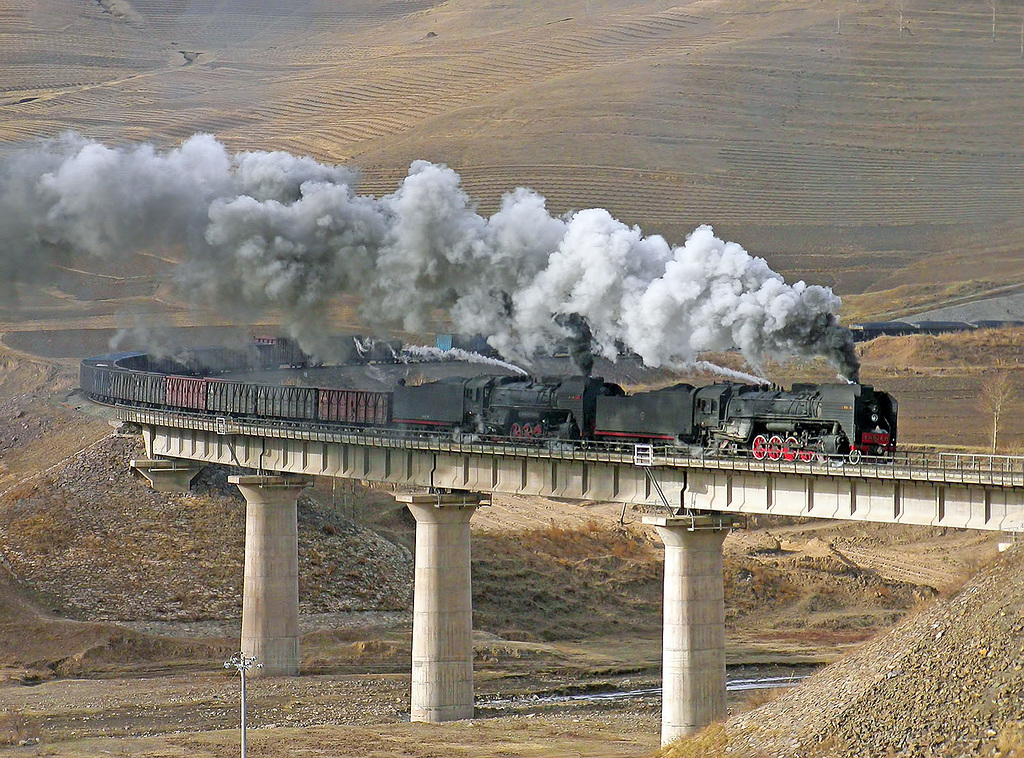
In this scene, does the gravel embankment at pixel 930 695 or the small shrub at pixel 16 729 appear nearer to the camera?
the gravel embankment at pixel 930 695

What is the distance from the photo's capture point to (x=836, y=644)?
8075 cm

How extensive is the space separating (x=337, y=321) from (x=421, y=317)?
173 ft

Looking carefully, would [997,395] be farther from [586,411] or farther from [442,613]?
[442,613]

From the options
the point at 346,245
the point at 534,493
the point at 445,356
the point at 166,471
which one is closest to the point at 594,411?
the point at 534,493

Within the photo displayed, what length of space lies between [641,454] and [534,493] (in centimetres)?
599

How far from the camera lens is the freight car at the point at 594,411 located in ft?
164

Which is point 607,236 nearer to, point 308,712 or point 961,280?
point 308,712

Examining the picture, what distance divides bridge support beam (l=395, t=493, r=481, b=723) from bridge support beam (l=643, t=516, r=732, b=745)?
35.7ft

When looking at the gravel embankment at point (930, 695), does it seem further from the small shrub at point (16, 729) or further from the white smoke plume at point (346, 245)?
the small shrub at point (16, 729)

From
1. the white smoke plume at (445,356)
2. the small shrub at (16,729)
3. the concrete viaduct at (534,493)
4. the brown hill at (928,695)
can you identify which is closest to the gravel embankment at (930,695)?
the brown hill at (928,695)

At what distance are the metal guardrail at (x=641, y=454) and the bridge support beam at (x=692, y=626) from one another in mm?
2401

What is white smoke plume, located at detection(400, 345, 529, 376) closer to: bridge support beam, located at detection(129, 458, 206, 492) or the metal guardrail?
bridge support beam, located at detection(129, 458, 206, 492)

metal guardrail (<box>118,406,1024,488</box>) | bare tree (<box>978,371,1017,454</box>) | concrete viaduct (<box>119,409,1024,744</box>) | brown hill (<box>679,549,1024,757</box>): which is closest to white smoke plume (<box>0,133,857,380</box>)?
metal guardrail (<box>118,406,1024,488</box>)

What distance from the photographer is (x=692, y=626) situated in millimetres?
53094
